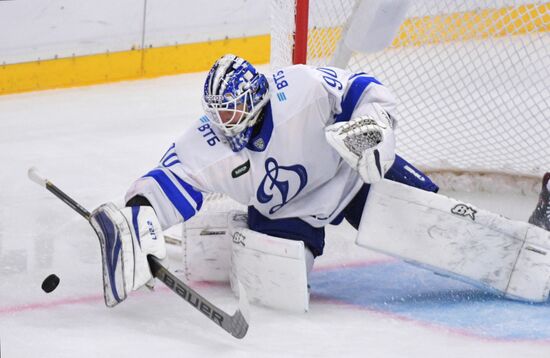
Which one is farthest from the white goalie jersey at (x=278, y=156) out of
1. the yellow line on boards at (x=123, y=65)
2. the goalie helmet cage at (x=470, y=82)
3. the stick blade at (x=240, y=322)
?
the yellow line on boards at (x=123, y=65)

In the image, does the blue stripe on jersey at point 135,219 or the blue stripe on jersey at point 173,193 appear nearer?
the blue stripe on jersey at point 135,219

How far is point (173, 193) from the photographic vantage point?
303cm

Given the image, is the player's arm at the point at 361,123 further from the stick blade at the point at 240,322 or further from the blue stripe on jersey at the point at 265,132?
the stick blade at the point at 240,322

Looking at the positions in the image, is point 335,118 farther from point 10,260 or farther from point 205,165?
point 10,260

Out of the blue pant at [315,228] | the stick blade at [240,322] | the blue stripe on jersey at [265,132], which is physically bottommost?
the stick blade at [240,322]

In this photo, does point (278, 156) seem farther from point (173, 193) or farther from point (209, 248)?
point (209, 248)

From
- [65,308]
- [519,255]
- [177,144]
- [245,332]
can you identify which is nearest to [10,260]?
[65,308]

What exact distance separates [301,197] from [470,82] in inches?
51.7

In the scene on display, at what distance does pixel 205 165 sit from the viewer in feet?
10.0

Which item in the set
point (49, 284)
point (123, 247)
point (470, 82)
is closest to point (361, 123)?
point (123, 247)

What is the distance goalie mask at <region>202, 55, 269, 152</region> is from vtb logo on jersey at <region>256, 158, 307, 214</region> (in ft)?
0.41

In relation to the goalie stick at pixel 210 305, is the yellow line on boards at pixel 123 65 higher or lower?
lower

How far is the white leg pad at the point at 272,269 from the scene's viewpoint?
116 inches

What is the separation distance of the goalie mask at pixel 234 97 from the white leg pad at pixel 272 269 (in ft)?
0.87
